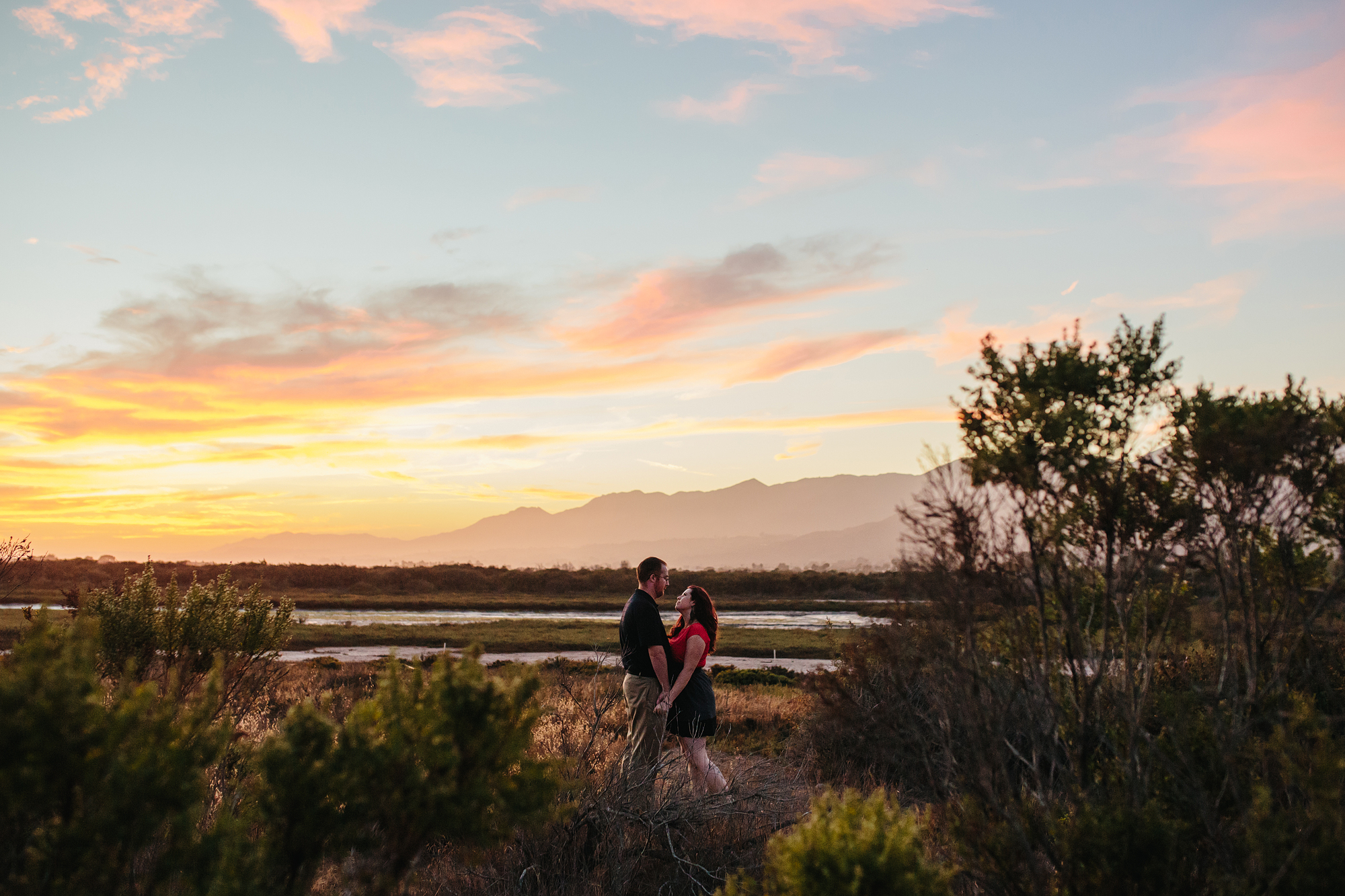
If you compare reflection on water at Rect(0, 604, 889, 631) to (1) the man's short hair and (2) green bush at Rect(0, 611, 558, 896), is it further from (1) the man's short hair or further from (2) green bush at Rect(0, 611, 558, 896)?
(2) green bush at Rect(0, 611, 558, 896)

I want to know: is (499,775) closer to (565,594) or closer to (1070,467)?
(1070,467)

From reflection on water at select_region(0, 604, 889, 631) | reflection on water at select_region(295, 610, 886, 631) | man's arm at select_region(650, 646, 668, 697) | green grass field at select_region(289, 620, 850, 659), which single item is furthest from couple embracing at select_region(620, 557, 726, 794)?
reflection on water at select_region(0, 604, 889, 631)

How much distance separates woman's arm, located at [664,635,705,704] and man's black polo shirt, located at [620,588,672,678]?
0.17 metres

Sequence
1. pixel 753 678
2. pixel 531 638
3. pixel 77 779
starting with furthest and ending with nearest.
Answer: pixel 531 638 → pixel 753 678 → pixel 77 779

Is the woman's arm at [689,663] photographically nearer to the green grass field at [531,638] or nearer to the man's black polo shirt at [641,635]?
the man's black polo shirt at [641,635]

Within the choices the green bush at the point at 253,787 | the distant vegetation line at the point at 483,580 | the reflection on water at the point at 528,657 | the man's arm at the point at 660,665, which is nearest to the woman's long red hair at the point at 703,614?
the man's arm at the point at 660,665

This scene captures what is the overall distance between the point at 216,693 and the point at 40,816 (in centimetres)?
59

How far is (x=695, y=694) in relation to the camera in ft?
Answer: 20.4

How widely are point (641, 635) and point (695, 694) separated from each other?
686mm

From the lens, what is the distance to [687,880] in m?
5.06

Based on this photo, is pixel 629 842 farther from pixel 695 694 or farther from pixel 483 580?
pixel 483 580

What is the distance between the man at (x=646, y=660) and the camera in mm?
5949

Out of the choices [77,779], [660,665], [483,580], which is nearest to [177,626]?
[660,665]

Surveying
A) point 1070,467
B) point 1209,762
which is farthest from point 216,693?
point 1209,762
